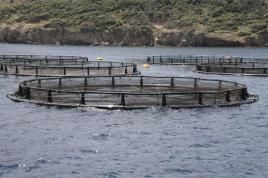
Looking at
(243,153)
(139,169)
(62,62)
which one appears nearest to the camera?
(139,169)

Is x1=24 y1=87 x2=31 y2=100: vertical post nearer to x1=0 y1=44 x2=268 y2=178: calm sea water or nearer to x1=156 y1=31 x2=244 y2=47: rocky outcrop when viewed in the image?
x1=0 y1=44 x2=268 y2=178: calm sea water

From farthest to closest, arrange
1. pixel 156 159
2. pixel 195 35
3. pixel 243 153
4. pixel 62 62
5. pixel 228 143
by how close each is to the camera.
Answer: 1. pixel 195 35
2. pixel 62 62
3. pixel 228 143
4. pixel 243 153
5. pixel 156 159

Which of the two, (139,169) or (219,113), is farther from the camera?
(219,113)

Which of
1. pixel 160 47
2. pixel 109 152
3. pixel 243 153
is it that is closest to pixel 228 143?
pixel 243 153

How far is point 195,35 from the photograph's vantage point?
635 feet

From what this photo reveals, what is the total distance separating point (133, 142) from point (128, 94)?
36.0ft

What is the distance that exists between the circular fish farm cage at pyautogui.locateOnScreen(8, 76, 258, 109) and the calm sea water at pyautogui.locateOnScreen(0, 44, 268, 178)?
1387 mm

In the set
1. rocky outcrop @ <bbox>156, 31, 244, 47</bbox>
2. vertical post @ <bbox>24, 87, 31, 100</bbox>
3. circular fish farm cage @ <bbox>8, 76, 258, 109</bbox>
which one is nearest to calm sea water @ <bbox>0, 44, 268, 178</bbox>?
circular fish farm cage @ <bbox>8, 76, 258, 109</bbox>

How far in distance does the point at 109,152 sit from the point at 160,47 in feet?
541

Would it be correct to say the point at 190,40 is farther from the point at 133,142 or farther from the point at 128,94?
the point at 133,142

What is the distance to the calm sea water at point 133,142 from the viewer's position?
1045 inches

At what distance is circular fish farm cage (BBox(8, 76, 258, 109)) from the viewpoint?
145 feet

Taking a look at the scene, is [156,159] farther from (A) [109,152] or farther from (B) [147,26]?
(B) [147,26]

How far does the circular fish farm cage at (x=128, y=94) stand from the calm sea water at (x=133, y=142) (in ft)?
4.55
